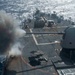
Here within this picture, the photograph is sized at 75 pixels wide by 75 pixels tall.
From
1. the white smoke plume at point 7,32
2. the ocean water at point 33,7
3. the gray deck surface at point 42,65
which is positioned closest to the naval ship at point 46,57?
the gray deck surface at point 42,65

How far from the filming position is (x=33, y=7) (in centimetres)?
13975

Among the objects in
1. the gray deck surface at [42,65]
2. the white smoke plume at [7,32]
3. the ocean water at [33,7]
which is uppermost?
the white smoke plume at [7,32]

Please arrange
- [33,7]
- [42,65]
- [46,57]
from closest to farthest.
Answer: [42,65] → [46,57] → [33,7]

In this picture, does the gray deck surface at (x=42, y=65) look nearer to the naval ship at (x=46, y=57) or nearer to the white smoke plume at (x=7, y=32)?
the naval ship at (x=46, y=57)

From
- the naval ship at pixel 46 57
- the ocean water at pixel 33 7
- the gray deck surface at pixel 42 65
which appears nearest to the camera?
the gray deck surface at pixel 42 65

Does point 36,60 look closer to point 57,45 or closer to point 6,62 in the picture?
point 6,62

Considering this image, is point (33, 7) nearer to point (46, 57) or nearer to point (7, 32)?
point (46, 57)

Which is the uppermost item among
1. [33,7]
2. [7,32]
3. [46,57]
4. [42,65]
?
[7,32]

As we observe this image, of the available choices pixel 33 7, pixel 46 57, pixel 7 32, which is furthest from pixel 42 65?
pixel 33 7

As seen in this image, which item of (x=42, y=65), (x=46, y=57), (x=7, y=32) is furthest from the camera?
(x=46, y=57)

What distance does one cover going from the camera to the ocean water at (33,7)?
122 meters

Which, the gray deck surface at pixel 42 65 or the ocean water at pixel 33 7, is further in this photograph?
the ocean water at pixel 33 7

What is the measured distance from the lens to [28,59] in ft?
190

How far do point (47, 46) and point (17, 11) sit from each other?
63.8m
